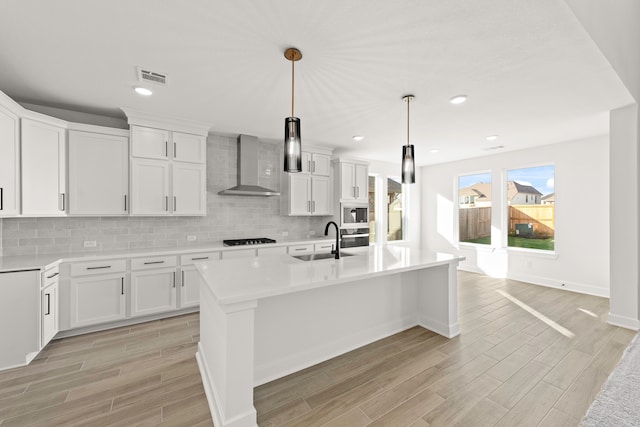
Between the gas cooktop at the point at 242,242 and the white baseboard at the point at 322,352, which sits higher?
the gas cooktop at the point at 242,242

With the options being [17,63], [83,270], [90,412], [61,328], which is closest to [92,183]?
[83,270]

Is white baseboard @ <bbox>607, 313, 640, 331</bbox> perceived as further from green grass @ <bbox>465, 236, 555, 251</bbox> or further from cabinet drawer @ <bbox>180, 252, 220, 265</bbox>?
cabinet drawer @ <bbox>180, 252, 220, 265</bbox>

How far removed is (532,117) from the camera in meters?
3.59

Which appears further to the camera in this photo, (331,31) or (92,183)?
(92,183)

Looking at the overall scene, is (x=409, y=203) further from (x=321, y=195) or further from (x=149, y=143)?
(x=149, y=143)

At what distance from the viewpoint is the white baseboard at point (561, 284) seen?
4.43 m

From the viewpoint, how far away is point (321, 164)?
16.8 ft

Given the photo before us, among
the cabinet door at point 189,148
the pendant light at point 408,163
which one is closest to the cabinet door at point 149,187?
the cabinet door at point 189,148

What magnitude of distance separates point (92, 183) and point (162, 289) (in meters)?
1.56

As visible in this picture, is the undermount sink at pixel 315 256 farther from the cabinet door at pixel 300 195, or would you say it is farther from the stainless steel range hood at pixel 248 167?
the cabinet door at pixel 300 195

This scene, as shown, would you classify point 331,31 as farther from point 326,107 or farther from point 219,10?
point 326,107

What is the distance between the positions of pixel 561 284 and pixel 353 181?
416 centimetres

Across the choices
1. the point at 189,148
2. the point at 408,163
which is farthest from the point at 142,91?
the point at 408,163

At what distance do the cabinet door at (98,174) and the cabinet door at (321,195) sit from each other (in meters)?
2.84
